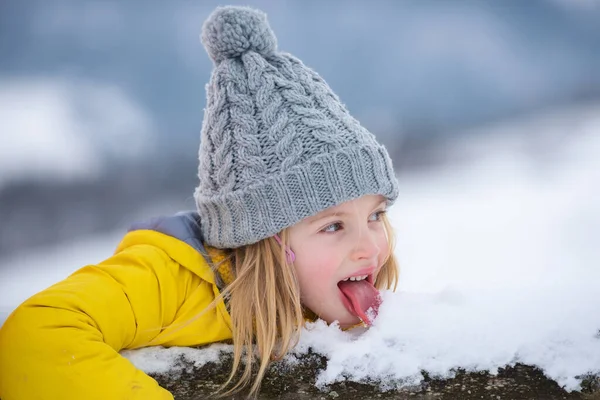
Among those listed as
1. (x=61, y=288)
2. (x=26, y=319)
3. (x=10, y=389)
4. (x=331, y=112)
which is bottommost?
(x=10, y=389)

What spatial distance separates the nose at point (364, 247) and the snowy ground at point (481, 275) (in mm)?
167

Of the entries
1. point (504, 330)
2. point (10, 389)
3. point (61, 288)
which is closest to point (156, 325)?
point (61, 288)

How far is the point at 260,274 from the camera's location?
73.5 inches

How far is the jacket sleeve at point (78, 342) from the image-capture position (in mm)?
1346

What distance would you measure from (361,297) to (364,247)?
17 centimetres

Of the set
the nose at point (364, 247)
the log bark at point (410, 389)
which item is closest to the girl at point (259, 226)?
the nose at point (364, 247)

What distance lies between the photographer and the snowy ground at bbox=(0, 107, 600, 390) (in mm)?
1298

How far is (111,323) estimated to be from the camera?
4.91ft

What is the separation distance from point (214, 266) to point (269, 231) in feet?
0.75

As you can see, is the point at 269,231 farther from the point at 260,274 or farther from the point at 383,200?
the point at 383,200

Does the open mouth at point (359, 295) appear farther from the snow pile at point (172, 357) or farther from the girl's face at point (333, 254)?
the snow pile at point (172, 357)

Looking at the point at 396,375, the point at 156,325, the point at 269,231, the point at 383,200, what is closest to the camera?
the point at 396,375

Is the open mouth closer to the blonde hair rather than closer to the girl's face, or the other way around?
the girl's face

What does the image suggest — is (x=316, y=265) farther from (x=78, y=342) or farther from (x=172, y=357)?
(x=78, y=342)
